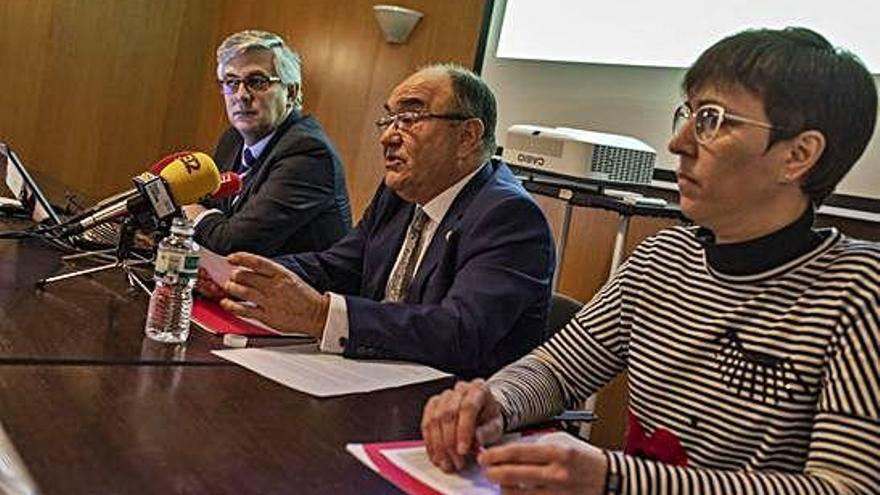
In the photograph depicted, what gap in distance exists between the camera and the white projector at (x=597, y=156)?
3.04 metres

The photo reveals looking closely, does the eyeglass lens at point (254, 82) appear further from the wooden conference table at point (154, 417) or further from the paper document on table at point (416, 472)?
the paper document on table at point (416, 472)

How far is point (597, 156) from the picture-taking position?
3039 mm

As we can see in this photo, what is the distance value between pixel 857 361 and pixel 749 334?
0.51 feet

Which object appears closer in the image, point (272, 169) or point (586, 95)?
point (272, 169)

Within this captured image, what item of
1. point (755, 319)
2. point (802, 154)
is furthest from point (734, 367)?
point (802, 154)

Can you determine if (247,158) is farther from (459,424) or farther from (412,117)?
(459,424)

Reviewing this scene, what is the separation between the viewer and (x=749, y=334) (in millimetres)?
1240

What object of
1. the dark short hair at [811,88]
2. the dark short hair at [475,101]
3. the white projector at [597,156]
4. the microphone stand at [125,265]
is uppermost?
the dark short hair at [811,88]

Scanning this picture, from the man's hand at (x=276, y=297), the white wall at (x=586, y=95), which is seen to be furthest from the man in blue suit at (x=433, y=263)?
the white wall at (x=586, y=95)

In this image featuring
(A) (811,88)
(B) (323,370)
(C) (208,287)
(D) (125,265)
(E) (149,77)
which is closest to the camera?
(A) (811,88)

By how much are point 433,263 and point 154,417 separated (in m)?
0.89

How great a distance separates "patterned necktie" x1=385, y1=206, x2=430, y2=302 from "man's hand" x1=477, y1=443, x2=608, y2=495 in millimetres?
1026

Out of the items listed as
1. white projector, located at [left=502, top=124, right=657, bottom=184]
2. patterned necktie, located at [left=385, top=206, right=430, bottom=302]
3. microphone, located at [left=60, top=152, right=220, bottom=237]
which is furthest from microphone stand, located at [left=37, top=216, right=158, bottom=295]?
white projector, located at [left=502, top=124, right=657, bottom=184]

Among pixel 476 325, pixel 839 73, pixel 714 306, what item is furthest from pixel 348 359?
pixel 839 73
